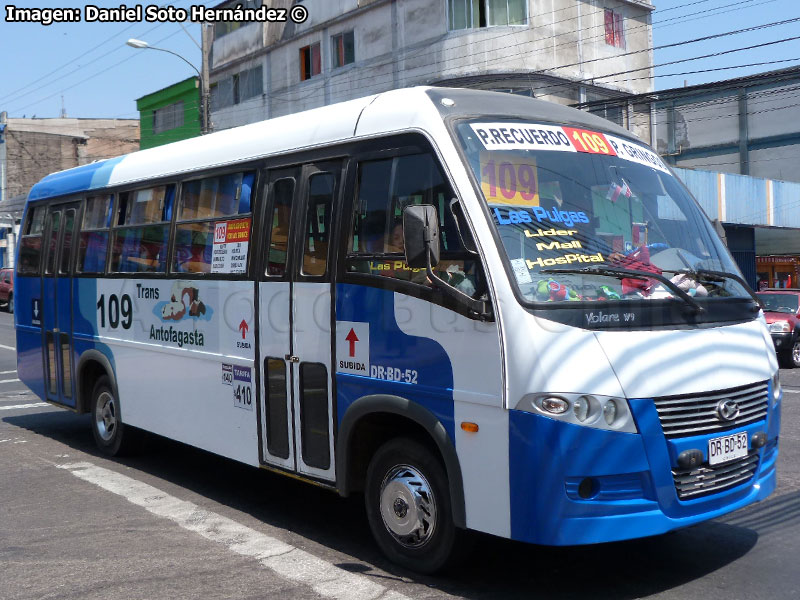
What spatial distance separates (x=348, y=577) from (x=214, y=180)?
3.54 metres

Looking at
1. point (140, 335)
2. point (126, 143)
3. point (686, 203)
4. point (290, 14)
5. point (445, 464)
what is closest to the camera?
point (445, 464)

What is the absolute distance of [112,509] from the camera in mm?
7207

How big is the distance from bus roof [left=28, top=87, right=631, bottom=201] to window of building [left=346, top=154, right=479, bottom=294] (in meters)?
0.25

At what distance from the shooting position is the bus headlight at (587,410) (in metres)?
4.59

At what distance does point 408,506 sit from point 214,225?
3.08 meters

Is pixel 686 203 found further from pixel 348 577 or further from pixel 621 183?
pixel 348 577

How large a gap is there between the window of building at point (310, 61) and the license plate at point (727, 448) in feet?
113

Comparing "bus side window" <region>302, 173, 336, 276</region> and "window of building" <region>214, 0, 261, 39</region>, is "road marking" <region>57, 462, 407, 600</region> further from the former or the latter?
"window of building" <region>214, 0, 261, 39</region>

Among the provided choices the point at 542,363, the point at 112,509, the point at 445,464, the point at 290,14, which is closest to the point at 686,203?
the point at 542,363

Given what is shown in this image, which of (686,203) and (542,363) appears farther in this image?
(686,203)

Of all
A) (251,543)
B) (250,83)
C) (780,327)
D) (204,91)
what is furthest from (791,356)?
(250,83)

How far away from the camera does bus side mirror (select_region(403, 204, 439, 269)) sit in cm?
489

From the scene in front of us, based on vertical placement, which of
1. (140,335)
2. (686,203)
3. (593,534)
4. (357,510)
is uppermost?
(686,203)

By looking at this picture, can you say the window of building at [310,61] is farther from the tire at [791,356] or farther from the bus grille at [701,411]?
the bus grille at [701,411]
